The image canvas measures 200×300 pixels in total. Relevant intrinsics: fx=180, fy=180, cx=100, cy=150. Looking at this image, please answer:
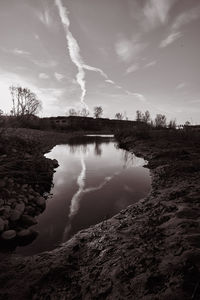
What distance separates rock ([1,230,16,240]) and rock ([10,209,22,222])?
50cm

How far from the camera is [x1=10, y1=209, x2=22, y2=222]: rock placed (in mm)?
4618

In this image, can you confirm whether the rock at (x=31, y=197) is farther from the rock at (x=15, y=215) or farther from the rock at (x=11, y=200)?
the rock at (x=15, y=215)

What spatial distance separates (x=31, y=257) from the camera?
353 cm

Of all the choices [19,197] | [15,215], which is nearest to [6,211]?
[15,215]

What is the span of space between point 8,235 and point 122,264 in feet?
9.05

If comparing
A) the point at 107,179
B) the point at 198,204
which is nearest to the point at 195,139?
the point at 107,179

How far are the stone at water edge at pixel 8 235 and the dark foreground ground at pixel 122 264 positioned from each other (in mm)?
488

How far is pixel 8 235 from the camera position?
13.4ft

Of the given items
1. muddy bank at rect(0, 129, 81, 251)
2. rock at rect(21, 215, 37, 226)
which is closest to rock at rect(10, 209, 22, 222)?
muddy bank at rect(0, 129, 81, 251)

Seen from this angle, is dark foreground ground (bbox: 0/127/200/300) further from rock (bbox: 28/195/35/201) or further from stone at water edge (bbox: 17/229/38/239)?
rock (bbox: 28/195/35/201)

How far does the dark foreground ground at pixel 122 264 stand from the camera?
221 cm

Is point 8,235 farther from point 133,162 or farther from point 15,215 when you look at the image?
point 133,162

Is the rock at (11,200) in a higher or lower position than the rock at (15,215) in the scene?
higher

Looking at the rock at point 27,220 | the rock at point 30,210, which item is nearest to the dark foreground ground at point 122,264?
the rock at point 27,220
